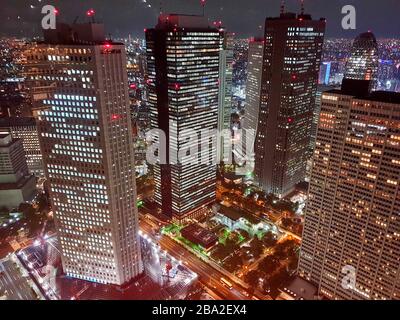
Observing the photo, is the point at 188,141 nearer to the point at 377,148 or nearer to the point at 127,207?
the point at 127,207

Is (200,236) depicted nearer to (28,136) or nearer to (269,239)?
(269,239)

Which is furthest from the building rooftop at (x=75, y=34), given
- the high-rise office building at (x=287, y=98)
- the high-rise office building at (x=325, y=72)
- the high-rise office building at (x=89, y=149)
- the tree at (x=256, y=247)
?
the high-rise office building at (x=325, y=72)

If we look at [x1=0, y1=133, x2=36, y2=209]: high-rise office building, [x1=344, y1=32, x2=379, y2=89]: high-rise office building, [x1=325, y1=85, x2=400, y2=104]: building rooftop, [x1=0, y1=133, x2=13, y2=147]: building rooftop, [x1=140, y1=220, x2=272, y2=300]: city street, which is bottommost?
[x1=140, y1=220, x2=272, y2=300]: city street

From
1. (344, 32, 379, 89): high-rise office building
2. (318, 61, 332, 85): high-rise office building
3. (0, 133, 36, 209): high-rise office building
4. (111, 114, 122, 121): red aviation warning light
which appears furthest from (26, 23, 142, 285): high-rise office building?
(318, 61, 332, 85): high-rise office building

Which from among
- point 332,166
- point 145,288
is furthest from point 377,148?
point 145,288

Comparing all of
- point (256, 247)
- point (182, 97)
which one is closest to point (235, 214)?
point (256, 247)

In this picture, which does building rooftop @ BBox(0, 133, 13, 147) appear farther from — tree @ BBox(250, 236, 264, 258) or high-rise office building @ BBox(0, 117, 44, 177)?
tree @ BBox(250, 236, 264, 258)
